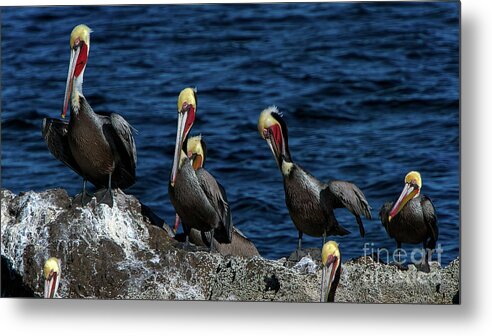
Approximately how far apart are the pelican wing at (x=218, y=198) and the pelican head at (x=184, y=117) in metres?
0.10

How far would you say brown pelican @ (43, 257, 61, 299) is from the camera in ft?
14.6

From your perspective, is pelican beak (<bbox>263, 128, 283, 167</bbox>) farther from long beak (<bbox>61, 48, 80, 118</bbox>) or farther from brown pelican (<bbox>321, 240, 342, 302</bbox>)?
long beak (<bbox>61, 48, 80, 118</bbox>)

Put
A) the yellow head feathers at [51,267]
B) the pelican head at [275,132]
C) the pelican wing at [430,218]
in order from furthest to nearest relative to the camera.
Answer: the yellow head feathers at [51,267] → the pelican head at [275,132] → the pelican wing at [430,218]

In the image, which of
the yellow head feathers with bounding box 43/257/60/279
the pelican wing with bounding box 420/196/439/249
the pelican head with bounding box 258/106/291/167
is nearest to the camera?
the pelican wing with bounding box 420/196/439/249

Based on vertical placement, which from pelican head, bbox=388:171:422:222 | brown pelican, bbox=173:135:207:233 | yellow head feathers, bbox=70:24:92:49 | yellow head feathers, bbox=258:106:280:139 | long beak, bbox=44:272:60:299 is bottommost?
long beak, bbox=44:272:60:299

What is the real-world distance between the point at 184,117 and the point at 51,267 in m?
0.82

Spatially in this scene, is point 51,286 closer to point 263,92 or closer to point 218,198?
point 218,198

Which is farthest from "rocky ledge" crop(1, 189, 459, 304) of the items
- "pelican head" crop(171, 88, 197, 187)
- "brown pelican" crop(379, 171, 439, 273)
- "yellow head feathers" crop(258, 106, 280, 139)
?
"yellow head feathers" crop(258, 106, 280, 139)

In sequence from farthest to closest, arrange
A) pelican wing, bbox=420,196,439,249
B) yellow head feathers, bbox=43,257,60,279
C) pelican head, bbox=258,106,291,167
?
1. yellow head feathers, bbox=43,257,60,279
2. pelican head, bbox=258,106,291,167
3. pelican wing, bbox=420,196,439,249

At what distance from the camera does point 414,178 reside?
4.25 meters

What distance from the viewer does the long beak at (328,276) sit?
431 cm

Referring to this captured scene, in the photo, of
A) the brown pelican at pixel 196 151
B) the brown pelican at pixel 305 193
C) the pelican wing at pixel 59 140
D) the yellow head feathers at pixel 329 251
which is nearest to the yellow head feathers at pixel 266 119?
the brown pelican at pixel 305 193

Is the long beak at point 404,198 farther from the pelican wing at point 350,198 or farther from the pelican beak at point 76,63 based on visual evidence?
the pelican beak at point 76,63

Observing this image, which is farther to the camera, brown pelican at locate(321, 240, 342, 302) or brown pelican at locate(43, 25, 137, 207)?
brown pelican at locate(43, 25, 137, 207)
